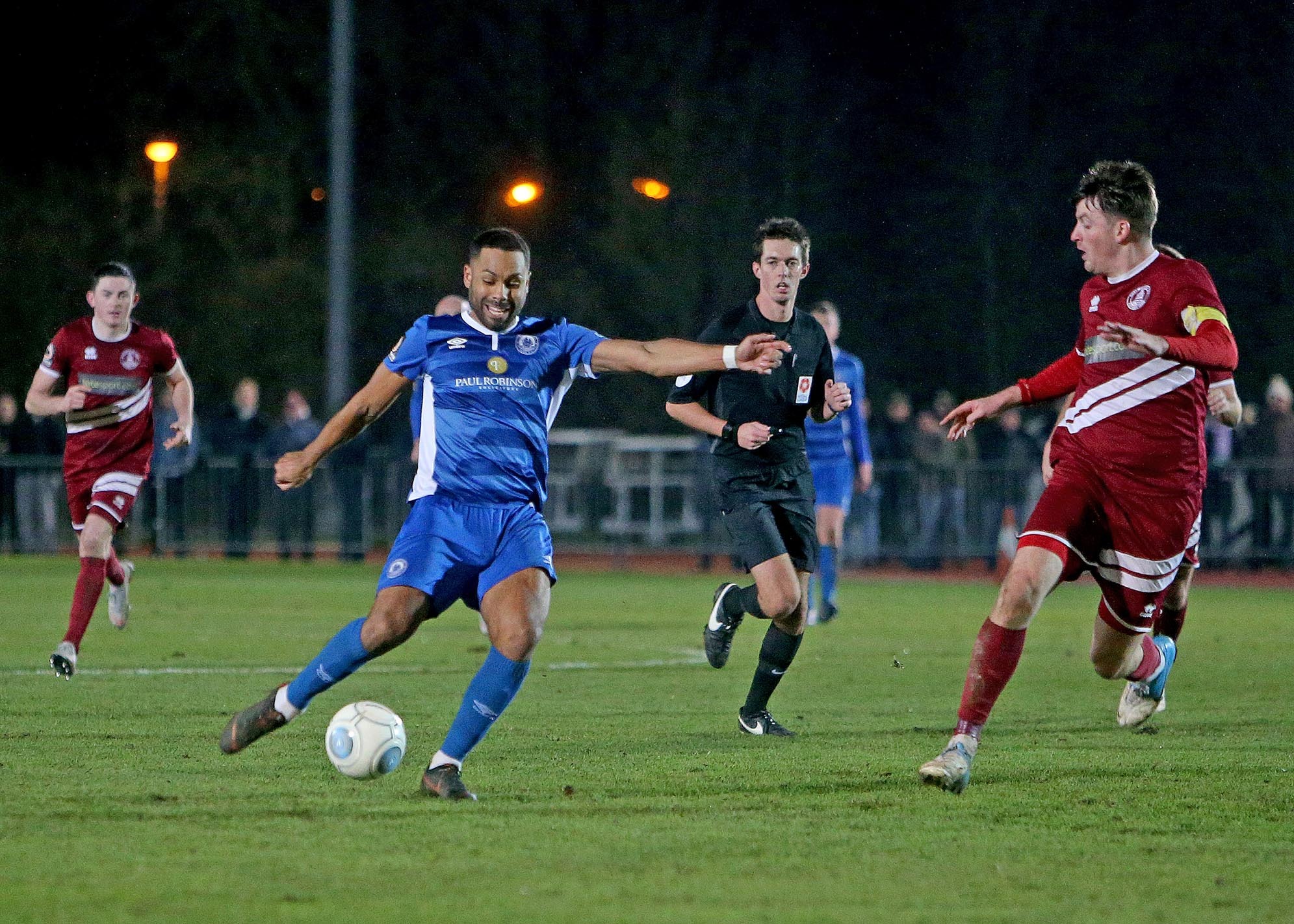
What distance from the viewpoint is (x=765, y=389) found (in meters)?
8.55

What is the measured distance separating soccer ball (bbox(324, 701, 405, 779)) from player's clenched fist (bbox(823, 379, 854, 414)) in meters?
2.56

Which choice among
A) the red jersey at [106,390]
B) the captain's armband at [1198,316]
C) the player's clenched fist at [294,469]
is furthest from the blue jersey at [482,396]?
the red jersey at [106,390]

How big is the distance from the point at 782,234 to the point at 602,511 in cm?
1454

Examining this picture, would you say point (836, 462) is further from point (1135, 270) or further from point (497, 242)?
point (497, 242)

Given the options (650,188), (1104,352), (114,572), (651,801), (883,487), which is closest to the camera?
(651,801)

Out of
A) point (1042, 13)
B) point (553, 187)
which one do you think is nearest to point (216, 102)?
point (553, 187)

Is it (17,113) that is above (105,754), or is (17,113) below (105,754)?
above

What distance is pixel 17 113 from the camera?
3038cm

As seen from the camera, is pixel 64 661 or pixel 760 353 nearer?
pixel 760 353

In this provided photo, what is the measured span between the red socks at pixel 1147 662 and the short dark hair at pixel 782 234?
2.27m

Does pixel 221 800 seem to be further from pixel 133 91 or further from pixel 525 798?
pixel 133 91

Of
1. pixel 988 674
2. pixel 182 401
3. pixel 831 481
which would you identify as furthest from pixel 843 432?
pixel 988 674

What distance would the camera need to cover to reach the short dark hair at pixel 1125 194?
6.77m

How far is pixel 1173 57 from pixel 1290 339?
5175mm
